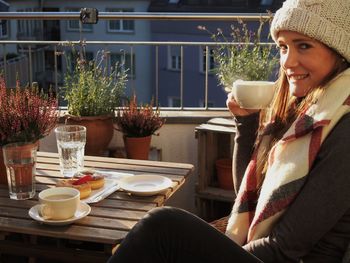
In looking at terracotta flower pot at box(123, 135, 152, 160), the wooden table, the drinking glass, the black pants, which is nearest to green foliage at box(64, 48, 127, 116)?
terracotta flower pot at box(123, 135, 152, 160)

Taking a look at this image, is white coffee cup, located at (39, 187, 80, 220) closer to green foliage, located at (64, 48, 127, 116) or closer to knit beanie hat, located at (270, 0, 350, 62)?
knit beanie hat, located at (270, 0, 350, 62)

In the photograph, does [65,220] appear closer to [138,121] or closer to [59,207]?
[59,207]

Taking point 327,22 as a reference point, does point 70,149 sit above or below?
below

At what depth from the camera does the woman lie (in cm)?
156

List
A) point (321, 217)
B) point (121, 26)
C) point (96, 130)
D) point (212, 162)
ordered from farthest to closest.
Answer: point (121, 26) < point (212, 162) < point (96, 130) < point (321, 217)

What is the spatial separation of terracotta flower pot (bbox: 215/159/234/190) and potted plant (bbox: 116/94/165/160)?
46 centimetres

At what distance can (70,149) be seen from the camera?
225cm

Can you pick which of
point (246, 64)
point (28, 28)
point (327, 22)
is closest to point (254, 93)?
point (327, 22)

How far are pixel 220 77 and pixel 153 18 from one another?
75cm

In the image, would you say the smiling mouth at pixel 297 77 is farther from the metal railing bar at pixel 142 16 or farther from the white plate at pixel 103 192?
the metal railing bar at pixel 142 16

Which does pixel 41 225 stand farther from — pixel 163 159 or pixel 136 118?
pixel 163 159

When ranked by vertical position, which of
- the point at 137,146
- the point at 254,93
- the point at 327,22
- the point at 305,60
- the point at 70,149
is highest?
the point at 327,22

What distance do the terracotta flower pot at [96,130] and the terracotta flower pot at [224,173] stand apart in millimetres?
712

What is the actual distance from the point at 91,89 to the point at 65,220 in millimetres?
1935
